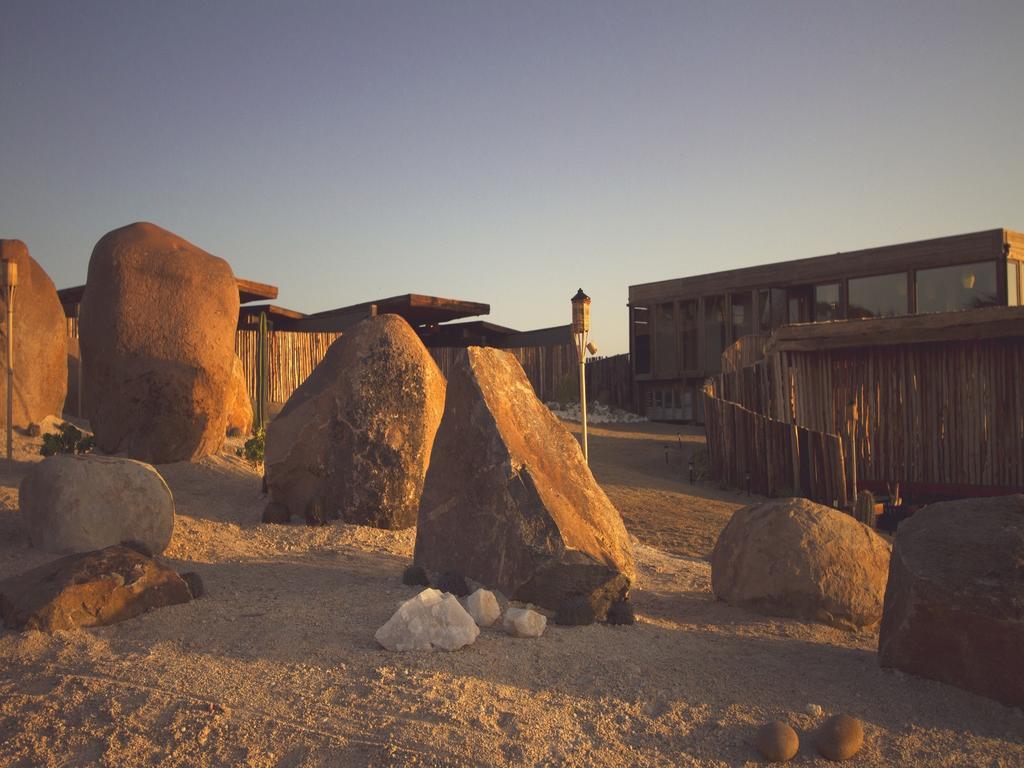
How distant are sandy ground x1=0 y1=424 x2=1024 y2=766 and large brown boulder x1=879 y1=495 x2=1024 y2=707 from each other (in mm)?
103

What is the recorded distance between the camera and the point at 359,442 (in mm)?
7422

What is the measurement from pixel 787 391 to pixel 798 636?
23.2 ft

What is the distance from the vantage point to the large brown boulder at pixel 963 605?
12.0ft

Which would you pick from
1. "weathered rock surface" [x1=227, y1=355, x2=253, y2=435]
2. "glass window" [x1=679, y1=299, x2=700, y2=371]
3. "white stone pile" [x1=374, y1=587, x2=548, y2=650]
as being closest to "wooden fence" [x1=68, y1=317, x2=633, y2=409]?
"glass window" [x1=679, y1=299, x2=700, y2=371]

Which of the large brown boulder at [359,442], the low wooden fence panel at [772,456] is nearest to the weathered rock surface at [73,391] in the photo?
the large brown boulder at [359,442]

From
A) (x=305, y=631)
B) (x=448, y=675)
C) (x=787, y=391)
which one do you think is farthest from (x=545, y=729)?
(x=787, y=391)

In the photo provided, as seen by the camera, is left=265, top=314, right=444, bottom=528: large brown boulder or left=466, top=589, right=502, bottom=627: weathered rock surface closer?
left=466, top=589, right=502, bottom=627: weathered rock surface

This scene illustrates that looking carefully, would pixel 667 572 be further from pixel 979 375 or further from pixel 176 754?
pixel 979 375

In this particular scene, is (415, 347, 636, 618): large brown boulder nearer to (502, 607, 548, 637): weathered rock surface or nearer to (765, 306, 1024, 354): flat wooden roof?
(502, 607, 548, 637): weathered rock surface

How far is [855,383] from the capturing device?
37.3 feet

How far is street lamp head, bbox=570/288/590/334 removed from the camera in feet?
34.0

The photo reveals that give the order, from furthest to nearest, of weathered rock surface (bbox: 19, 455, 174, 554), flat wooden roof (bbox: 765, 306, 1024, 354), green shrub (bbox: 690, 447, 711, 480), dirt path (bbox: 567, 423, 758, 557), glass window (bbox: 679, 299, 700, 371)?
glass window (bbox: 679, 299, 700, 371), green shrub (bbox: 690, 447, 711, 480), flat wooden roof (bbox: 765, 306, 1024, 354), dirt path (bbox: 567, 423, 758, 557), weathered rock surface (bbox: 19, 455, 174, 554)

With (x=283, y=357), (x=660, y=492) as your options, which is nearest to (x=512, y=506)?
(x=660, y=492)

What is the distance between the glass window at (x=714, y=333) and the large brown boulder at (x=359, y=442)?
47.9 ft
